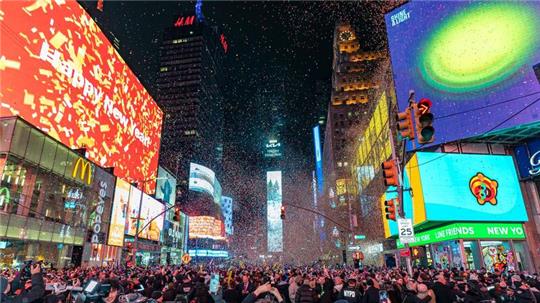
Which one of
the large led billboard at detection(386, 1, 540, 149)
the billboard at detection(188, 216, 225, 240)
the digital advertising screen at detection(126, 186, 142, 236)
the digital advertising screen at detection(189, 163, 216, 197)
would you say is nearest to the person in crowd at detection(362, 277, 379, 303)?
the large led billboard at detection(386, 1, 540, 149)

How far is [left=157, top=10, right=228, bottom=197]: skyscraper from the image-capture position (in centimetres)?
15450

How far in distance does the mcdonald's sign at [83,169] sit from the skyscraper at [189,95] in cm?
9834

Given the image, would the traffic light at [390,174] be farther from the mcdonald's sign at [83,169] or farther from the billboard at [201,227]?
the billboard at [201,227]

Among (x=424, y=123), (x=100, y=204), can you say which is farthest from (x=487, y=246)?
(x=100, y=204)

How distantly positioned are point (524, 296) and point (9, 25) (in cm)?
3752

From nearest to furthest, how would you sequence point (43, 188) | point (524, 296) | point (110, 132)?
point (524, 296)
point (43, 188)
point (110, 132)

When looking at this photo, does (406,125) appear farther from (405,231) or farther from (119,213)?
(119,213)

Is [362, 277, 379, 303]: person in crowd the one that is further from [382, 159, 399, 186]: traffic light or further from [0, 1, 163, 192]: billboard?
[0, 1, 163, 192]: billboard

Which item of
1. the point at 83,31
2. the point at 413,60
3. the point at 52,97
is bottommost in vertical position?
the point at 52,97

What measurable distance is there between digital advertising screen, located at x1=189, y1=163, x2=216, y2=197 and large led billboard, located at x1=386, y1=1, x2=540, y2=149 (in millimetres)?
85096

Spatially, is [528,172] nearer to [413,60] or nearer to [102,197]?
[413,60]

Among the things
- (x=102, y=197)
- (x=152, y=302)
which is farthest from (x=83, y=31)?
(x=152, y=302)

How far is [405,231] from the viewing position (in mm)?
11000

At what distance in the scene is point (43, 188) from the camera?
1201 inches
